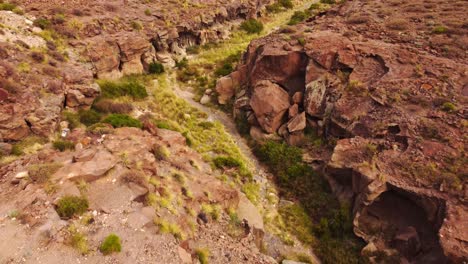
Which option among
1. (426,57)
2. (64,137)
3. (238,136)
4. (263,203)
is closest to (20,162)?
(64,137)

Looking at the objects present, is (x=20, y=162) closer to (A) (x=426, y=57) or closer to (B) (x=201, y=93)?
(B) (x=201, y=93)

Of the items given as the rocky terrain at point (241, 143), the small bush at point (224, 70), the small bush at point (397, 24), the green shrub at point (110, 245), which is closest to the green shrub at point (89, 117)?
the rocky terrain at point (241, 143)

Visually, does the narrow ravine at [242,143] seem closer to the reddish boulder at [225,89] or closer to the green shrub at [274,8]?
the reddish boulder at [225,89]

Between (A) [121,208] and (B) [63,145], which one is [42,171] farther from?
(A) [121,208]

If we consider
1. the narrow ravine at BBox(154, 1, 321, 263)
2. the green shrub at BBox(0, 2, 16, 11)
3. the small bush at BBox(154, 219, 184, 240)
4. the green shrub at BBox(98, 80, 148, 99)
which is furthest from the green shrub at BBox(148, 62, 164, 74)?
the small bush at BBox(154, 219, 184, 240)

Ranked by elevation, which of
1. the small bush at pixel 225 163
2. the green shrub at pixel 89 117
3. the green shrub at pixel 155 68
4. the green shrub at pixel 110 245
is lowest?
the small bush at pixel 225 163

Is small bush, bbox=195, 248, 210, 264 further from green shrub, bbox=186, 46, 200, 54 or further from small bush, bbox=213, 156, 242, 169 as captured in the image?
green shrub, bbox=186, 46, 200, 54
